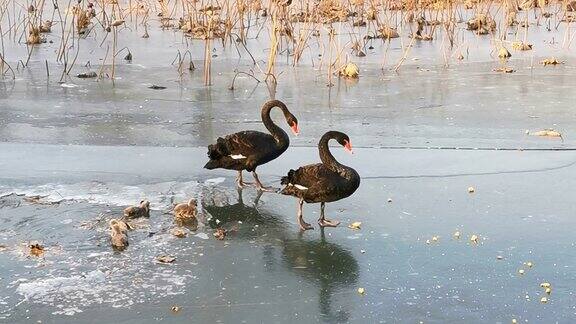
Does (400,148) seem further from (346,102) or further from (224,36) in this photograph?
(224,36)

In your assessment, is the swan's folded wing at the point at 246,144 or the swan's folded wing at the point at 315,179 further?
the swan's folded wing at the point at 246,144

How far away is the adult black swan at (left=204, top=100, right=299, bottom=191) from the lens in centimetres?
770

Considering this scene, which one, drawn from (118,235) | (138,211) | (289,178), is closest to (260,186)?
(289,178)

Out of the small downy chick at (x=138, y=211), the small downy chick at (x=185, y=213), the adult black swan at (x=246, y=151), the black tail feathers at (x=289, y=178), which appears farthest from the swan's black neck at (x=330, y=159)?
the small downy chick at (x=138, y=211)

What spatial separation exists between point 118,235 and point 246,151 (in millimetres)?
1632

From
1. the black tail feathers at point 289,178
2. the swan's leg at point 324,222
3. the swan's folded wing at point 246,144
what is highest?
the swan's folded wing at point 246,144

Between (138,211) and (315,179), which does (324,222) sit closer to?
(315,179)

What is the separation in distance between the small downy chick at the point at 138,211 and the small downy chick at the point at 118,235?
0.39 meters

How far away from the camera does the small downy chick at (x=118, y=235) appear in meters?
6.31

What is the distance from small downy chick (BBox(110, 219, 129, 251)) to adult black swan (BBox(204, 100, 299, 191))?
1.44m

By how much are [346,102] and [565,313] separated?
6119 millimetres

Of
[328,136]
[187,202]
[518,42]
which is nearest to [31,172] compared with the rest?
[187,202]

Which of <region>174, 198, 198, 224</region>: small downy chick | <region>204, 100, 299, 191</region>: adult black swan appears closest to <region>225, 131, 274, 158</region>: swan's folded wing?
<region>204, 100, 299, 191</region>: adult black swan

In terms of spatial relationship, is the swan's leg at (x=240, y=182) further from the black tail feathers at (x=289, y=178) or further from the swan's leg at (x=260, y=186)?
the black tail feathers at (x=289, y=178)
